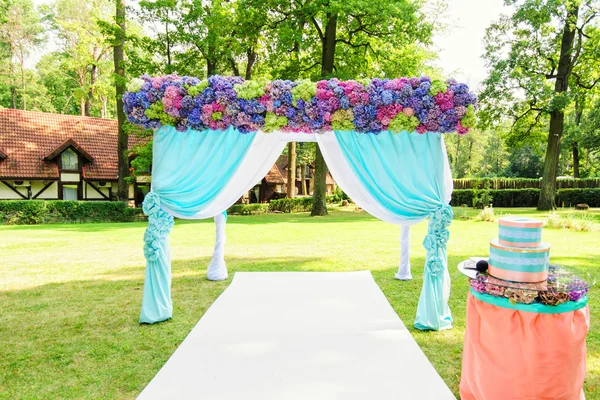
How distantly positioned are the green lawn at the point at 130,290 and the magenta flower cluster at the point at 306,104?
2556 mm

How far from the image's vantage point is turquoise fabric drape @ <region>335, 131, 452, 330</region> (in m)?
4.73

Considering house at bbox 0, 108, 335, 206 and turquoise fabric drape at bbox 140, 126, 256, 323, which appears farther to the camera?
house at bbox 0, 108, 335, 206

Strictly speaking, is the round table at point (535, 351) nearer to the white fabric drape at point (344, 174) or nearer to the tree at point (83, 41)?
the white fabric drape at point (344, 174)

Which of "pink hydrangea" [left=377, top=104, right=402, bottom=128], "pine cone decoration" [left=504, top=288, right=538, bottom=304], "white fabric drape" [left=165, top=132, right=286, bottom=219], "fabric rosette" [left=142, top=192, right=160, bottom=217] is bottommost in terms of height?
"pine cone decoration" [left=504, top=288, right=538, bottom=304]

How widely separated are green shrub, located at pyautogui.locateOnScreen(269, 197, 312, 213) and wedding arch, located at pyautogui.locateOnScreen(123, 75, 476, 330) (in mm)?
16957

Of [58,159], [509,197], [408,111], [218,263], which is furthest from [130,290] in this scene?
[509,197]

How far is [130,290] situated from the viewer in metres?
6.46

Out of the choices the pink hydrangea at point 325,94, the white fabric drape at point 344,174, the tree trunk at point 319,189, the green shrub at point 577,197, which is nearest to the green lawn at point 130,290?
the white fabric drape at point 344,174

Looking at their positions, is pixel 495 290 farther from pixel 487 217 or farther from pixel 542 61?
pixel 542 61

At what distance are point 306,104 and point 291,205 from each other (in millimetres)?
17683

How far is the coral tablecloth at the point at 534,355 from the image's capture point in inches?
106

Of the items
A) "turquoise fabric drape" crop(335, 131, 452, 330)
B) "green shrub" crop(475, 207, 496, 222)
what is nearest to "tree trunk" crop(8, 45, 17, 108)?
"green shrub" crop(475, 207, 496, 222)

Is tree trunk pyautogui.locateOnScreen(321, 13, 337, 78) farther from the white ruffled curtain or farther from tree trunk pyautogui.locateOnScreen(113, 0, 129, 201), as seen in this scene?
the white ruffled curtain

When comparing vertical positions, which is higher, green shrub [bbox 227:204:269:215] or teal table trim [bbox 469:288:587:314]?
teal table trim [bbox 469:288:587:314]
